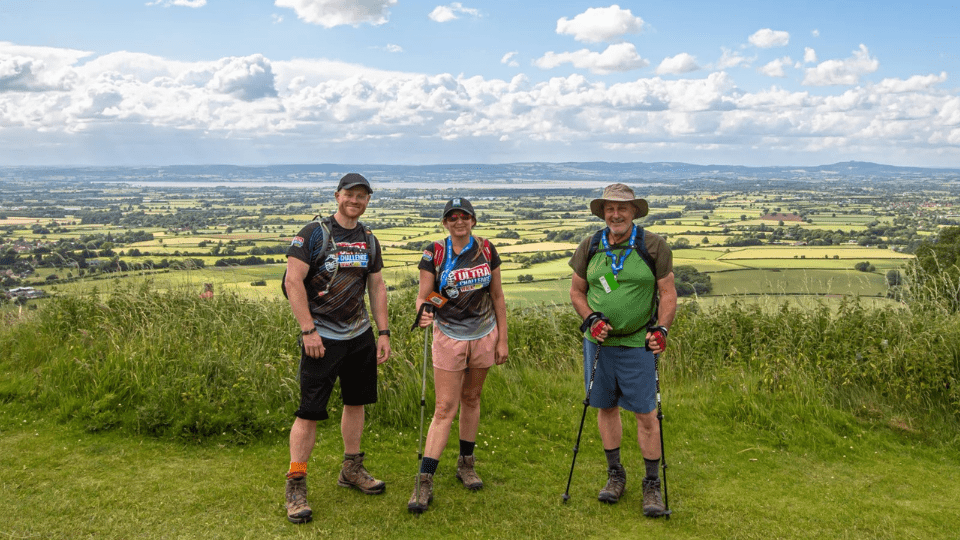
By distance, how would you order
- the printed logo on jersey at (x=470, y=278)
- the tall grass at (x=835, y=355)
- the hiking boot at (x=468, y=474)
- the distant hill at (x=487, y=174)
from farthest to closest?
the distant hill at (x=487, y=174), the tall grass at (x=835, y=355), the hiking boot at (x=468, y=474), the printed logo on jersey at (x=470, y=278)

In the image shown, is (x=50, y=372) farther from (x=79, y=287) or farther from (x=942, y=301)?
(x=942, y=301)

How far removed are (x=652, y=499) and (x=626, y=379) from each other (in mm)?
854

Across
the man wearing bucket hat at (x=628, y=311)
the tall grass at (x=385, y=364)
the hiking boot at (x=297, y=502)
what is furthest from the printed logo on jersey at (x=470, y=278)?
the tall grass at (x=385, y=364)

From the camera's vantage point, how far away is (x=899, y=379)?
591 centimetres

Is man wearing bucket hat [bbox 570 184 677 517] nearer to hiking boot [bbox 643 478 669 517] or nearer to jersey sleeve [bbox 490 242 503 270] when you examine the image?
hiking boot [bbox 643 478 669 517]

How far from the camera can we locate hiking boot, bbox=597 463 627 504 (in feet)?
14.6

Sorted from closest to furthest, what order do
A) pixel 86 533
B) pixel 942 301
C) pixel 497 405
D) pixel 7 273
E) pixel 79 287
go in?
pixel 86 533
pixel 497 405
pixel 942 301
pixel 79 287
pixel 7 273

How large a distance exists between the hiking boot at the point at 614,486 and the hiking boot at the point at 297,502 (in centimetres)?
199

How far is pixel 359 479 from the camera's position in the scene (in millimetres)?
4594

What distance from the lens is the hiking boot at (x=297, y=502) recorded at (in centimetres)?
407

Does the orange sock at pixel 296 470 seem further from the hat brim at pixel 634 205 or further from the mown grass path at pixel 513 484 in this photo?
the hat brim at pixel 634 205

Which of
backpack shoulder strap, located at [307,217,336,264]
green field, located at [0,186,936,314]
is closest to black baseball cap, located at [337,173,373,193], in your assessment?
backpack shoulder strap, located at [307,217,336,264]

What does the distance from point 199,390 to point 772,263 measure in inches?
813

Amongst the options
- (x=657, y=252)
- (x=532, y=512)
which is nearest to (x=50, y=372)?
(x=532, y=512)
